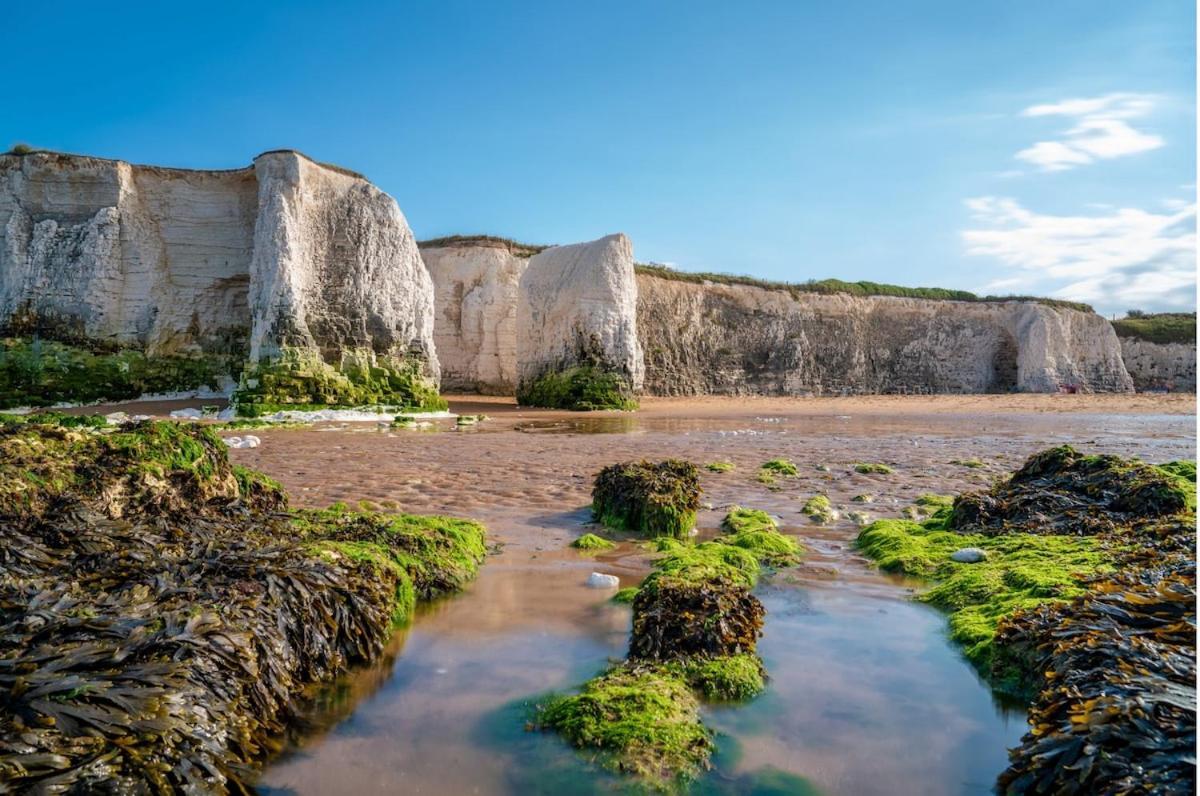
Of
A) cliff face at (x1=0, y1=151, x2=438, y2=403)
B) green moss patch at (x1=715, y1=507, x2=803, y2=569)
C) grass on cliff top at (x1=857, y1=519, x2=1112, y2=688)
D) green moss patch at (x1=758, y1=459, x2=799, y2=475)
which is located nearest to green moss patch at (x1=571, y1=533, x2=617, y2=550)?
green moss patch at (x1=715, y1=507, x2=803, y2=569)

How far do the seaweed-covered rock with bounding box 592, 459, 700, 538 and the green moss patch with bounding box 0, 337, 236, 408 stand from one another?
20.1 m

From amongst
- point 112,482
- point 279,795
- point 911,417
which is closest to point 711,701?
point 279,795

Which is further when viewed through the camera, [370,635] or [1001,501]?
[1001,501]

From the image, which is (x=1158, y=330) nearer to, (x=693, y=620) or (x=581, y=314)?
(x=581, y=314)

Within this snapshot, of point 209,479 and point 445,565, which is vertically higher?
point 209,479

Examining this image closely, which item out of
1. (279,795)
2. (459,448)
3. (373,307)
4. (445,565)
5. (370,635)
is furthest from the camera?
(373,307)

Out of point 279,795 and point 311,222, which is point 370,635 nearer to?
point 279,795

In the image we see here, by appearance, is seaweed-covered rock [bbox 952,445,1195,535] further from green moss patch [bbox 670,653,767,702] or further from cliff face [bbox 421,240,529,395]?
cliff face [bbox 421,240,529,395]

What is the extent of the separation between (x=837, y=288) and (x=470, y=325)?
69.3ft

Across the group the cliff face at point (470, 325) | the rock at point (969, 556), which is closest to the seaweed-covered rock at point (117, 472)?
the rock at point (969, 556)

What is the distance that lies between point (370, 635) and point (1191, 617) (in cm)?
354

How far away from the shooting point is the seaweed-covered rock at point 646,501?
6090 mm

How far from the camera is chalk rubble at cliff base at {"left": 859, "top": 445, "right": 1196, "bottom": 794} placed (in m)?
2.22

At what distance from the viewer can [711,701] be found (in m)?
3.03
